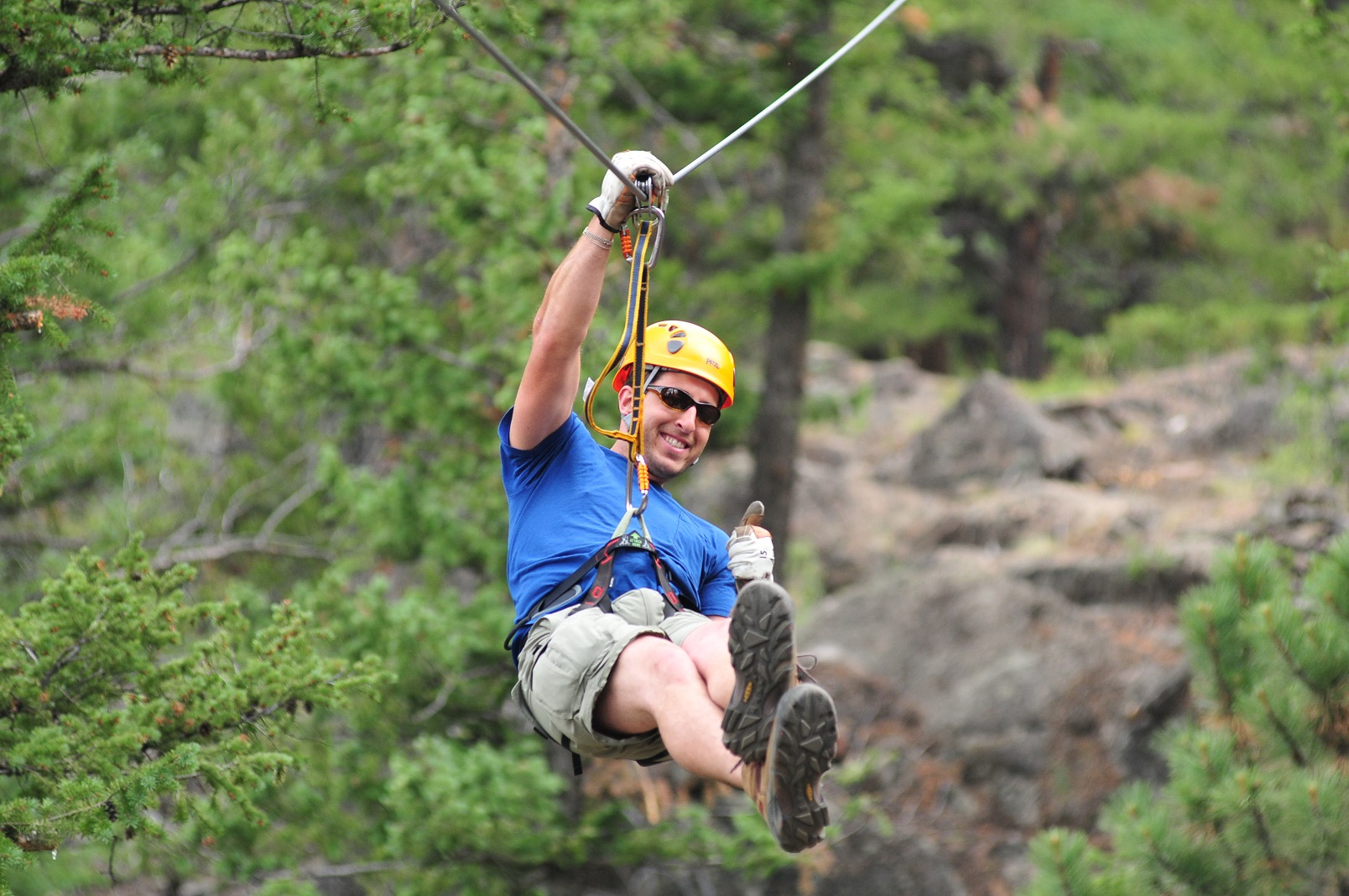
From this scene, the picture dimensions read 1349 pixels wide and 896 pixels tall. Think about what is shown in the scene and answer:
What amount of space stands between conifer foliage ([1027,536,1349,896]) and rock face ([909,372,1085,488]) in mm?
8483

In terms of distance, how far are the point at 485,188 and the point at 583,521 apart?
4.87 metres

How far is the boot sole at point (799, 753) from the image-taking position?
3.44 meters

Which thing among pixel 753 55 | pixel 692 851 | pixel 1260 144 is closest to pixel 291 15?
pixel 692 851

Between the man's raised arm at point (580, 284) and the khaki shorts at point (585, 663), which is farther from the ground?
the man's raised arm at point (580, 284)

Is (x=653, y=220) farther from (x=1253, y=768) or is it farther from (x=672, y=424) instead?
(x=1253, y=768)

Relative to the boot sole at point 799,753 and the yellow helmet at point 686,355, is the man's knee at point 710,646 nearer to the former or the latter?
the boot sole at point 799,753

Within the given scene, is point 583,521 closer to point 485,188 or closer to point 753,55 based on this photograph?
point 485,188

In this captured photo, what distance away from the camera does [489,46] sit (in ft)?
11.1

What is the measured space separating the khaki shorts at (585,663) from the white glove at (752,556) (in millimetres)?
303

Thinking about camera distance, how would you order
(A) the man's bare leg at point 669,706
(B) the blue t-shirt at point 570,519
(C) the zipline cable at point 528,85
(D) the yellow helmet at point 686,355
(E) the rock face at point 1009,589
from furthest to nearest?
(E) the rock face at point 1009,589 → (D) the yellow helmet at point 686,355 → (B) the blue t-shirt at point 570,519 → (A) the man's bare leg at point 669,706 → (C) the zipline cable at point 528,85

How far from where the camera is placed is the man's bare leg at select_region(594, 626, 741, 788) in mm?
3678

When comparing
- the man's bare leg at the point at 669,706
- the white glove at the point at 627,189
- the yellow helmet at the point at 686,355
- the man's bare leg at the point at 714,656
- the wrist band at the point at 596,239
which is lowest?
the man's bare leg at the point at 669,706

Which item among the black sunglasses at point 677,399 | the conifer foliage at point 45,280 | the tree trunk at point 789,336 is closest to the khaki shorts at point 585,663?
the black sunglasses at point 677,399

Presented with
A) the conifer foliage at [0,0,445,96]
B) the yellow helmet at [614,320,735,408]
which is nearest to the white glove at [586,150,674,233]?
the yellow helmet at [614,320,735,408]
